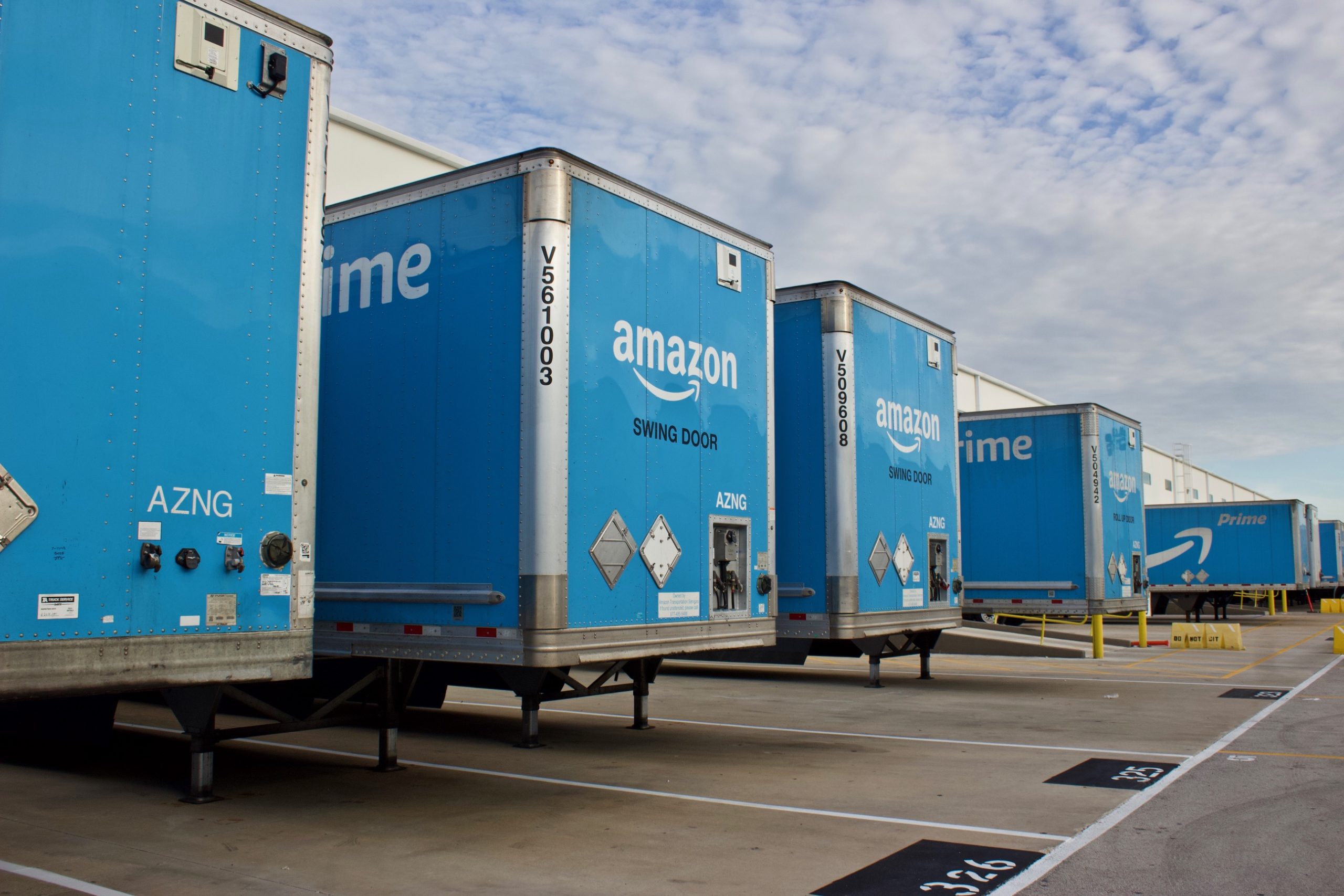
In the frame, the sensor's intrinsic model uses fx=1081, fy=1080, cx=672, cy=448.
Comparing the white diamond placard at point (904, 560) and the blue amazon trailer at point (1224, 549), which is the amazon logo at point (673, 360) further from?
the blue amazon trailer at point (1224, 549)

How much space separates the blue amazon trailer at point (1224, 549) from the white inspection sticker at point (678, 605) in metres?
30.7

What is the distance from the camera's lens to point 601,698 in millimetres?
14227

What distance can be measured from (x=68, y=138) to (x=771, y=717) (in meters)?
9.39

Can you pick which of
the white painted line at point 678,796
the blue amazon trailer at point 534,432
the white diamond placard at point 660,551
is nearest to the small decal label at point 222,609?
the blue amazon trailer at point 534,432

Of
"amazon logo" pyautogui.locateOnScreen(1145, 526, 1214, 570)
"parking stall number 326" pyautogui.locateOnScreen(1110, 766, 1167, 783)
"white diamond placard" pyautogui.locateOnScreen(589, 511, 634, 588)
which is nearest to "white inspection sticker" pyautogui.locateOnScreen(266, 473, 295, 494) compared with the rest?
"white diamond placard" pyautogui.locateOnScreen(589, 511, 634, 588)

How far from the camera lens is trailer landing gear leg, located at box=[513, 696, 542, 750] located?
9758mm

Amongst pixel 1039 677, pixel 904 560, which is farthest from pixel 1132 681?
pixel 904 560

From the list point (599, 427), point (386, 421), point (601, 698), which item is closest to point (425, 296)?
point (386, 421)

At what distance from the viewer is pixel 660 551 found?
8.03 meters

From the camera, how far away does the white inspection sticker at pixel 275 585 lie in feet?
18.3

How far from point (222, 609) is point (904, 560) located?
8.80 m

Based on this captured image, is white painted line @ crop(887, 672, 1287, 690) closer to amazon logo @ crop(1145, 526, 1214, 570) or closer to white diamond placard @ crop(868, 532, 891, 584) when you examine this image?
white diamond placard @ crop(868, 532, 891, 584)

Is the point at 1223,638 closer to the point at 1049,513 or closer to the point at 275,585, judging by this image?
the point at 1049,513

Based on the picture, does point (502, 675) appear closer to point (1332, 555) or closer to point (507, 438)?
point (507, 438)
